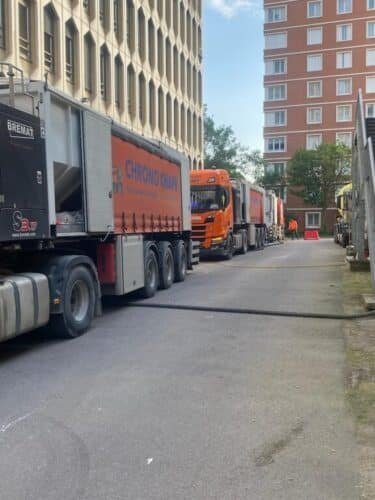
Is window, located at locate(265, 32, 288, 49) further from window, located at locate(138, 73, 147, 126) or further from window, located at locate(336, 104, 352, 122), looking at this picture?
window, located at locate(138, 73, 147, 126)

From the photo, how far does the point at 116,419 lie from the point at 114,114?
A: 27001 millimetres

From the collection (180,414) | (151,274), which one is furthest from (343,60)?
(180,414)

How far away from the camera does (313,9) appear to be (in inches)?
2908

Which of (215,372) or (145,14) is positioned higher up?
(145,14)

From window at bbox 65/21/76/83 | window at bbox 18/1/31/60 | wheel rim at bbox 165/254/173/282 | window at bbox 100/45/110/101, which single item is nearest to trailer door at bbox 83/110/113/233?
wheel rim at bbox 165/254/173/282

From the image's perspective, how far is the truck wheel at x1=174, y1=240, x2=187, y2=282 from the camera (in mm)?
14834

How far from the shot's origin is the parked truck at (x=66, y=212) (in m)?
6.81

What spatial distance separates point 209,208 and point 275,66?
197ft

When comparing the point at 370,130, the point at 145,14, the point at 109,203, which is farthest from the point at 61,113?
the point at 145,14

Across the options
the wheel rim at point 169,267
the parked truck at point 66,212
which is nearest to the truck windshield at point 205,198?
the wheel rim at point 169,267

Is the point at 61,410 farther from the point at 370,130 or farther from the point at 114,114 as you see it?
the point at 114,114

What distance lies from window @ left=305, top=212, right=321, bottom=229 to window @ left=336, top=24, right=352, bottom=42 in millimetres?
22953

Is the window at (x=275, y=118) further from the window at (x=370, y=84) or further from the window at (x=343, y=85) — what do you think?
the window at (x=370, y=84)

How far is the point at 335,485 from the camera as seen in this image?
3.60 metres
